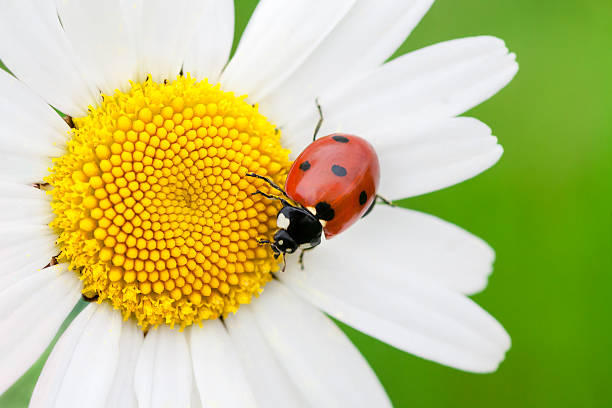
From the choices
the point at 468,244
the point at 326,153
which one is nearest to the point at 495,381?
the point at 468,244

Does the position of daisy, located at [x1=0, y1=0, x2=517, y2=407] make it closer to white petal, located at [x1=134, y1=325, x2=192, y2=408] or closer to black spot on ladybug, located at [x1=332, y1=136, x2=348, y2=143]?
white petal, located at [x1=134, y1=325, x2=192, y2=408]

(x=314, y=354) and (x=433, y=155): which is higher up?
(x=433, y=155)

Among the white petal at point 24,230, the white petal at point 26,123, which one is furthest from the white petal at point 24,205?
the white petal at point 26,123

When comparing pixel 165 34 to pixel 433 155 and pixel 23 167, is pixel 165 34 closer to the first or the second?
pixel 23 167

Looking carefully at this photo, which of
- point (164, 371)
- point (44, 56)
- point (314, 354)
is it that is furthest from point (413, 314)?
point (44, 56)

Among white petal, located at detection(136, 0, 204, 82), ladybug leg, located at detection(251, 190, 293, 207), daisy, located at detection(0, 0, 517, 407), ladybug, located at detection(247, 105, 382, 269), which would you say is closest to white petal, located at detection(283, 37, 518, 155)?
daisy, located at detection(0, 0, 517, 407)

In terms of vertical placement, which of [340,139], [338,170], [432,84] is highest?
[432,84]
